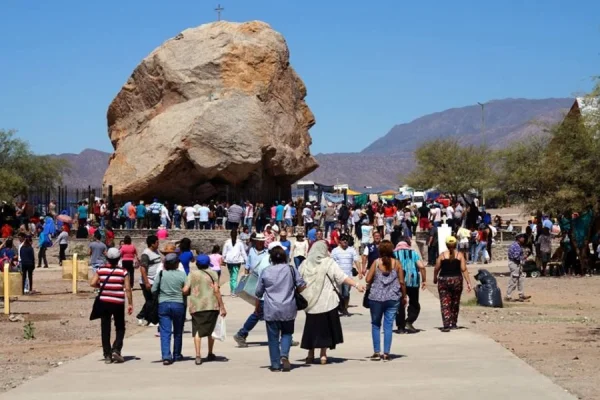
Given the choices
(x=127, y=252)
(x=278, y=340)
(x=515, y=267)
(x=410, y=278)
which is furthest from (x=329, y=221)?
(x=278, y=340)

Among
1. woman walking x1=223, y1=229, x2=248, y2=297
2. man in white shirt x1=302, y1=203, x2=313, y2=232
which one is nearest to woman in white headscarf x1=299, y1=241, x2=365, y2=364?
woman walking x1=223, y1=229, x2=248, y2=297

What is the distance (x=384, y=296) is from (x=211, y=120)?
28332 mm

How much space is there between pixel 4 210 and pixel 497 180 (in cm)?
1822

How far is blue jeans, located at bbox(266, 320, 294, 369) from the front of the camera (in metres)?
13.1

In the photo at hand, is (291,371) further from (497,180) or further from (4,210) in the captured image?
(4,210)

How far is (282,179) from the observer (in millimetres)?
47281

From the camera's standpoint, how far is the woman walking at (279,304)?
1313cm

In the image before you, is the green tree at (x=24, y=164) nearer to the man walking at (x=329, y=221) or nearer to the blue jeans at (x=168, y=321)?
the man walking at (x=329, y=221)

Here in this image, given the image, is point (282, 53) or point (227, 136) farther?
point (282, 53)

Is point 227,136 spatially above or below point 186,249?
above

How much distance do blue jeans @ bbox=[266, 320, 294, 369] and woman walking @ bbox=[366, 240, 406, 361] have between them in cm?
131

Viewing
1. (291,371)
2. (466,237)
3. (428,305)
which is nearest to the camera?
(291,371)

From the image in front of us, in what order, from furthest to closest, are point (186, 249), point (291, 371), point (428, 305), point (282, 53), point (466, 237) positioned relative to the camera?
point (282, 53), point (466, 237), point (428, 305), point (186, 249), point (291, 371)

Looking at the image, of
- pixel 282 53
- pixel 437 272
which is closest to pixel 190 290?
pixel 437 272
